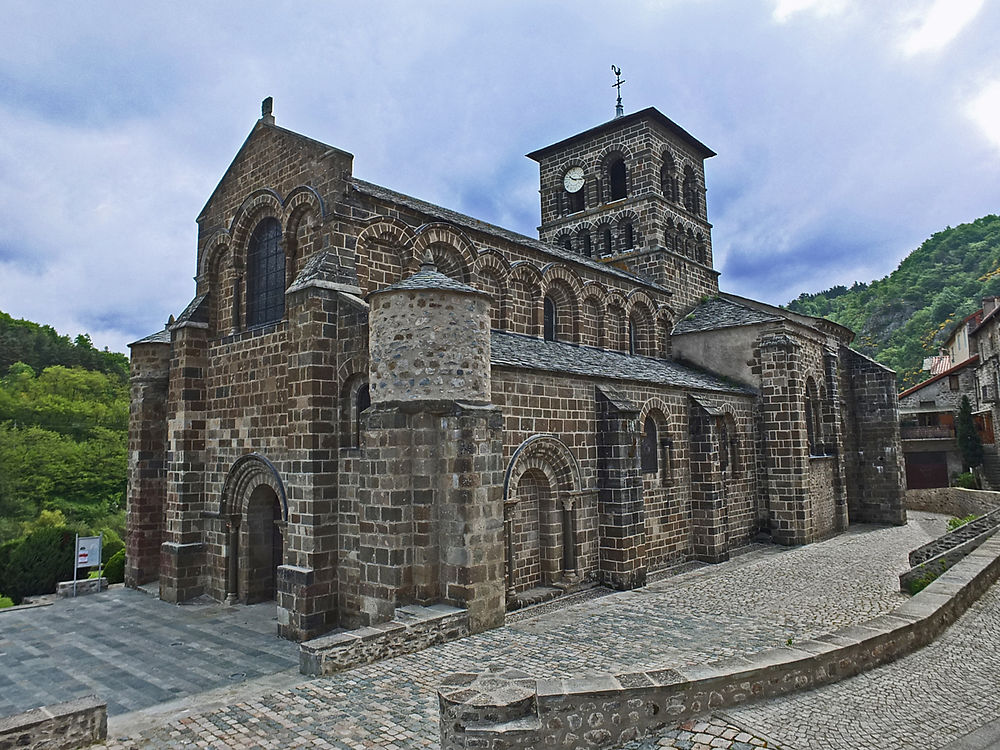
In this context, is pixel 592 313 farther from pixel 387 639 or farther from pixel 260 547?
pixel 387 639

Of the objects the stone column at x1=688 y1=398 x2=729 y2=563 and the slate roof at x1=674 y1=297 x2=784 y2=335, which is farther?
the slate roof at x1=674 y1=297 x2=784 y2=335

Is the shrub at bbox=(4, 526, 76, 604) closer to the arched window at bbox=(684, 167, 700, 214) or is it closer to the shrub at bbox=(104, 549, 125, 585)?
the shrub at bbox=(104, 549, 125, 585)

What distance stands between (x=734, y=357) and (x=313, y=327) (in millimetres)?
14789

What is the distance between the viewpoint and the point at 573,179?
2745 centimetres

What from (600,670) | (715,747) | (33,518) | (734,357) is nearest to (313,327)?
(600,670)

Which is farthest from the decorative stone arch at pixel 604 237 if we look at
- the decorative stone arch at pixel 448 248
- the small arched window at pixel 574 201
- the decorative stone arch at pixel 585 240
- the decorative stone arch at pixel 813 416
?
the decorative stone arch at pixel 448 248

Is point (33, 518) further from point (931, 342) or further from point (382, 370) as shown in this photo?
point (931, 342)

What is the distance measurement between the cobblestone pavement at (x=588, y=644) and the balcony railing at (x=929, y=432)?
74.9 feet

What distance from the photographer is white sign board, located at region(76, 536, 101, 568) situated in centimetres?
1520

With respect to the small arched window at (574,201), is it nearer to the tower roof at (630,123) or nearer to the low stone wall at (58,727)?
the tower roof at (630,123)

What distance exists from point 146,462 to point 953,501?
104 feet

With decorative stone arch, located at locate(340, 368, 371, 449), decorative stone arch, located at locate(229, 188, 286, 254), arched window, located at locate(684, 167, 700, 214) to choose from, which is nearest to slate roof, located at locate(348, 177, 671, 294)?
decorative stone arch, located at locate(229, 188, 286, 254)

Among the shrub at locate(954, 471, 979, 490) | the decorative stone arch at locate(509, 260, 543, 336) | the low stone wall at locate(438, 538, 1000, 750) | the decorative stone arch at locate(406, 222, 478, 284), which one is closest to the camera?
→ the low stone wall at locate(438, 538, 1000, 750)

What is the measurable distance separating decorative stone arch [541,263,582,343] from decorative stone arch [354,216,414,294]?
18.2 ft
